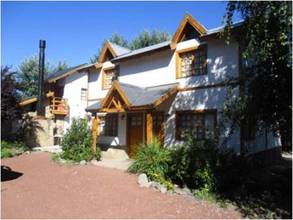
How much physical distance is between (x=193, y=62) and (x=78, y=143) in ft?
24.8

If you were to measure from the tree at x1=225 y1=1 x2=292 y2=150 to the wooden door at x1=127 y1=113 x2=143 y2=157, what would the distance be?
8.11m

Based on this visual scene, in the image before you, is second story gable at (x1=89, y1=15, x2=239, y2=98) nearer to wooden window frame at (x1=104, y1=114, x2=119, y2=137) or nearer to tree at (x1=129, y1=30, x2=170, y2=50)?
wooden window frame at (x1=104, y1=114, x2=119, y2=137)

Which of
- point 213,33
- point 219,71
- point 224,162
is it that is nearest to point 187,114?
point 219,71

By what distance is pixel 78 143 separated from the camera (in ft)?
54.0

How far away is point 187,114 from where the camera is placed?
1508 centimetres

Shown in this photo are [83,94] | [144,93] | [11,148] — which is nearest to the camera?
[144,93]

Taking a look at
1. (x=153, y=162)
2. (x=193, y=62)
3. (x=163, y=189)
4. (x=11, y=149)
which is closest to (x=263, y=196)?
(x=163, y=189)

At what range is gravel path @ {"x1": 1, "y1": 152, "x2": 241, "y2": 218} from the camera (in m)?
7.76

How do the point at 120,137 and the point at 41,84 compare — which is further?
the point at 41,84

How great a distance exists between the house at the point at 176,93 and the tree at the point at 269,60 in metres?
2.61

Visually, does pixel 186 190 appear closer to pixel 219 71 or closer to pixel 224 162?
pixel 224 162

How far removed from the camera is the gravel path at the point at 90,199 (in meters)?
7.76

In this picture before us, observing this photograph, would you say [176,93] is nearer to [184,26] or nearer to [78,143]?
[184,26]

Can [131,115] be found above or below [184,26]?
below
